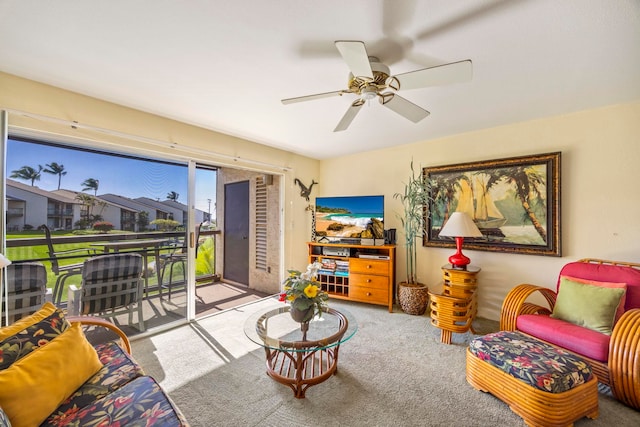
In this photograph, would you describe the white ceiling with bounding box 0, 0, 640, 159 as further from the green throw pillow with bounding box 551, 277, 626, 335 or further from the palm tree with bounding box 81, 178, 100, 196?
the green throw pillow with bounding box 551, 277, 626, 335

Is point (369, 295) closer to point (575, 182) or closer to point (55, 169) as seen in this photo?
A: point (575, 182)

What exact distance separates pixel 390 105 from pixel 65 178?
2855 millimetres

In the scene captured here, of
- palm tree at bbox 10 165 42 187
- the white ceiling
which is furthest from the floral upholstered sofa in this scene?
the white ceiling

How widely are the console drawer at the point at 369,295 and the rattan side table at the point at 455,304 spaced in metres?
0.79

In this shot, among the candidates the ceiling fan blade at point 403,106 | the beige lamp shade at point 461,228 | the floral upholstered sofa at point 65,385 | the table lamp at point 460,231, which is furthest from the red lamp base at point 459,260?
the floral upholstered sofa at point 65,385

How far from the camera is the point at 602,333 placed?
1.85 m

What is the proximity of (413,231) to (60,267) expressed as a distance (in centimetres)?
374

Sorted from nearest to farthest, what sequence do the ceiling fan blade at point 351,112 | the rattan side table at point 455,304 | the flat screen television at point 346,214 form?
1. the ceiling fan blade at point 351,112
2. the rattan side table at point 455,304
3. the flat screen television at point 346,214

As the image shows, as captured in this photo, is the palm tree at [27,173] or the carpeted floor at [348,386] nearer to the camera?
the carpeted floor at [348,386]

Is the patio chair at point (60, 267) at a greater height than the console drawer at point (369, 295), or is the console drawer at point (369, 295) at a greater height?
the patio chair at point (60, 267)

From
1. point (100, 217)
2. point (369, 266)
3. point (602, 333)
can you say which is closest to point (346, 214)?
point (369, 266)

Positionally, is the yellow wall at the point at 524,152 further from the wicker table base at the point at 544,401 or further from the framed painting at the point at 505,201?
the wicker table base at the point at 544,401

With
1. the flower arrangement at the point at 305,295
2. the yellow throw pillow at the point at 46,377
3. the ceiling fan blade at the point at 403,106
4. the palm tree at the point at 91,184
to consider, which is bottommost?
the yellow throw pillow at the point at 46,377

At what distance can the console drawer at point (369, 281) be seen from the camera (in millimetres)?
3391
